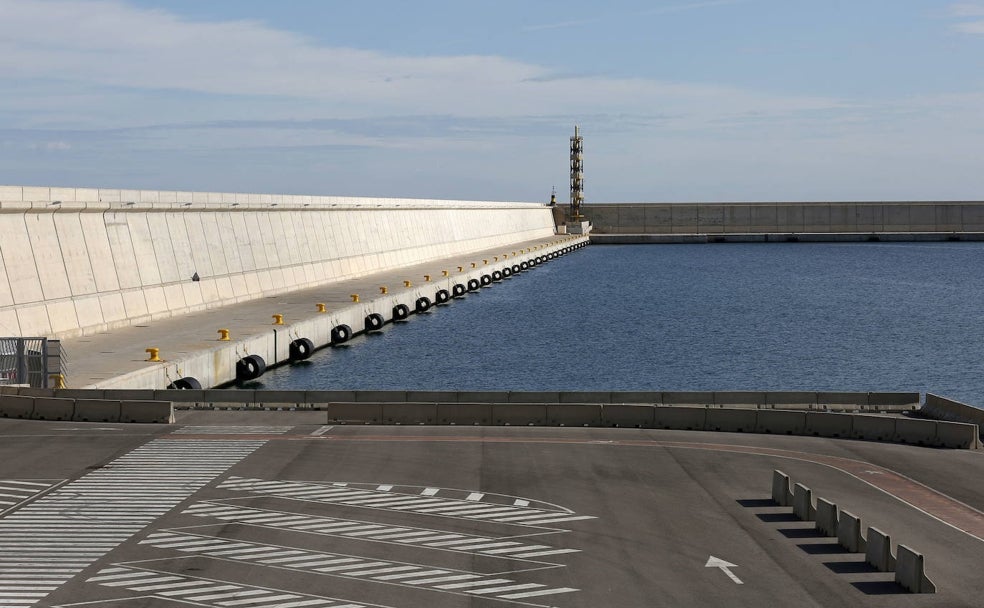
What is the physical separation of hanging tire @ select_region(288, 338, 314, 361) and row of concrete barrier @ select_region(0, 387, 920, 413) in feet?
74.3

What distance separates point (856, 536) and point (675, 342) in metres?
61.8

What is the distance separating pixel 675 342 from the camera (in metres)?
84.9

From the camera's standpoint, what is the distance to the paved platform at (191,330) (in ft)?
153

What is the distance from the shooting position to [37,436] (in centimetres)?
3559

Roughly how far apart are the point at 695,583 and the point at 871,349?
2545 inches

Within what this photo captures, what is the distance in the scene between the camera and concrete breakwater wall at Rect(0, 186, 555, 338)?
51.7 m

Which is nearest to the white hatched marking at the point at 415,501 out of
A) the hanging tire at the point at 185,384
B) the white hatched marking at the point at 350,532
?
the white hatched marking at the point at 350,532

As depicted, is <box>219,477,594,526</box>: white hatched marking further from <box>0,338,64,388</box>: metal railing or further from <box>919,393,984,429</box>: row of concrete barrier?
<box>919,393,984,429</box>: row of concrete barrier

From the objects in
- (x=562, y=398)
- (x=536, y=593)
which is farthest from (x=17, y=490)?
(x=562, y=398)

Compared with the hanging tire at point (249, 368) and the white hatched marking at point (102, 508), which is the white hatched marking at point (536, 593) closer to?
the white hatched marking at point (102, 508)

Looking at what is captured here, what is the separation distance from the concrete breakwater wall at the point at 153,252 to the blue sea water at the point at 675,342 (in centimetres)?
933

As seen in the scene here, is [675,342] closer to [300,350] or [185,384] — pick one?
[300,350]

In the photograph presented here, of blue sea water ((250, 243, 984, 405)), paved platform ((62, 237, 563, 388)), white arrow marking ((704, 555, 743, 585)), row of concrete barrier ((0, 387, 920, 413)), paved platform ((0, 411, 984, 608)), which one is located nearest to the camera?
paved platform ((0, 411, 984, 608))

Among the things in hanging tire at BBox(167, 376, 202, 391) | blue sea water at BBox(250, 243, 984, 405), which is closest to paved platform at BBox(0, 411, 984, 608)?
hanging tire at BBox(167, 376, 202, 391)
